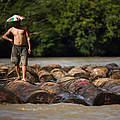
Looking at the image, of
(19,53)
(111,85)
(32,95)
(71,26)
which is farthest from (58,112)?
(71,26)

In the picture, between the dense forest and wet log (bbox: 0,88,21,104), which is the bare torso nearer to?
wet log (bbox: 0,88,21,104)

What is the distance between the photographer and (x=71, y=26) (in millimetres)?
23109

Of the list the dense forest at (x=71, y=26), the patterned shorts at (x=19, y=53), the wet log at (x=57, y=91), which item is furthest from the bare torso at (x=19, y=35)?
the dense forest at (x=71, y=26)

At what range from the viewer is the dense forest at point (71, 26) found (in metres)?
22.5

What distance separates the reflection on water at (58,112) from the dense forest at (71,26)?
1700cm

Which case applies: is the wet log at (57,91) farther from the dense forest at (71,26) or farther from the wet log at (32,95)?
the dense forest at (71,26)

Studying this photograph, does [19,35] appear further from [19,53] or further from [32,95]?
[32,95]

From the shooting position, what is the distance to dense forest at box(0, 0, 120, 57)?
886 inches

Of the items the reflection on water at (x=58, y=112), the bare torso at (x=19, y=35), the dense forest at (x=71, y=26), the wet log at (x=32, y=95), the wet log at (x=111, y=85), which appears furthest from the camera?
the dense forest at (x=71, y=26)

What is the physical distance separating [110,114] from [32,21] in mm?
18217

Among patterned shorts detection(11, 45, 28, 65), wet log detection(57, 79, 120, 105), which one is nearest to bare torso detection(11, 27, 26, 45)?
patterned shorts detection(11, 45, 28, 65)

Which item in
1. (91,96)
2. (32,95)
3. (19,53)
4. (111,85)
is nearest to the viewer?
(32,95)

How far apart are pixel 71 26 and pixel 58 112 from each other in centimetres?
1880

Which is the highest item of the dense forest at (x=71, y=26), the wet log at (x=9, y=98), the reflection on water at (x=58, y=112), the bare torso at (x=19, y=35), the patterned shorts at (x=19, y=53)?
the dense forest at (x=71, y=26)
